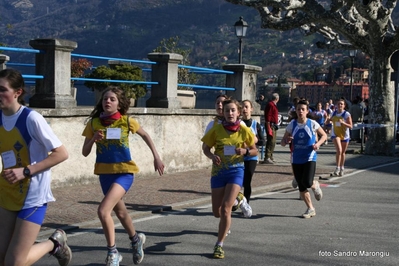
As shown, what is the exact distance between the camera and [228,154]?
308 inches

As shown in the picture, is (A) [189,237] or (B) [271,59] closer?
(A) [189,237]

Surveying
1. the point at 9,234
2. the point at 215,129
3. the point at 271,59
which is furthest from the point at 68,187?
the point at 271,59

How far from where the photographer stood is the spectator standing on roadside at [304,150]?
10.2 meters

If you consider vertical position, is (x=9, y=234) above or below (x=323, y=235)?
above

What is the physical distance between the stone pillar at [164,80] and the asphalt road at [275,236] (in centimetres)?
402

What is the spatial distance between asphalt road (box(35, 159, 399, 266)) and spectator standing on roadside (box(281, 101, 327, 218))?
0.37 m

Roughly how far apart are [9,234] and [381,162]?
15530 mm

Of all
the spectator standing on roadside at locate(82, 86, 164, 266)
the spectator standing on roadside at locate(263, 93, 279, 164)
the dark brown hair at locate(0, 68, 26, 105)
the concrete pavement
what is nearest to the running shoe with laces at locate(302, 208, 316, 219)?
the concrete pavement

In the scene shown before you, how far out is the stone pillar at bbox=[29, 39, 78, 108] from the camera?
40.8 ft

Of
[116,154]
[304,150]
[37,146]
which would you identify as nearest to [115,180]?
[116,154]

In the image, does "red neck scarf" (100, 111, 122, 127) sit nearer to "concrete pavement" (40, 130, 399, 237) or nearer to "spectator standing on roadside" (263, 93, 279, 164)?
"concrete pavement" (40, 130, 399, 237)

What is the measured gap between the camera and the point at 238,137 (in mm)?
7973

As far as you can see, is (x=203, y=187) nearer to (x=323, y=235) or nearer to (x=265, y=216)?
(x=265, y=216)

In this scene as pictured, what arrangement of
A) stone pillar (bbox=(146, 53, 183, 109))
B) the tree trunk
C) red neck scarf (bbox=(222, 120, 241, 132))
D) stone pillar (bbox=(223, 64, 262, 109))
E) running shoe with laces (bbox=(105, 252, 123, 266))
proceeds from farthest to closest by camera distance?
the tree trunk, stone pillar (bbox=(223, 64, 262, 109)), stone pillar (bbox=(146, 53, 183, 109)), red neck scarf (bbox=(222, 120, 241, 132)), running shoe with laces (bbox=(105, 252, 123, 266))
